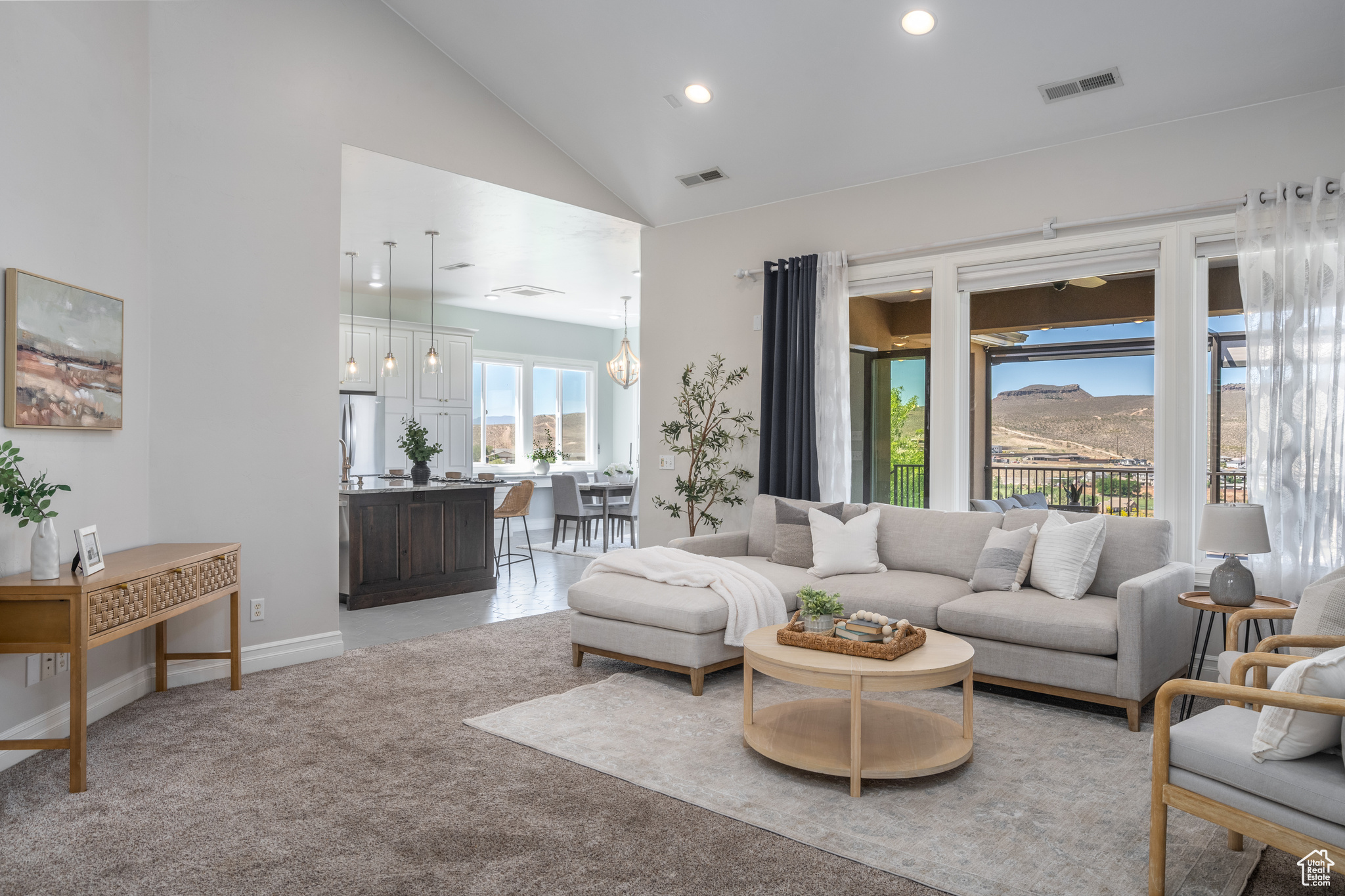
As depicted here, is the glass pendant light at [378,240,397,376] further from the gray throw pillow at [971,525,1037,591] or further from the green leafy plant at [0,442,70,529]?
the gray throw pillow at [971,525,1037,591]

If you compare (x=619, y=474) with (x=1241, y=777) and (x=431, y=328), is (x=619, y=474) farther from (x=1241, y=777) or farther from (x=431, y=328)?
(x=1241, y=777)

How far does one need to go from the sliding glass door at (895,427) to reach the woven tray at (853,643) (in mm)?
2210

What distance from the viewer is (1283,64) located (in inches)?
144

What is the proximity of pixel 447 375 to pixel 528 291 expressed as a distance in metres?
1.37

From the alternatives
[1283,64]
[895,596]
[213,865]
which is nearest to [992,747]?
[895,596]

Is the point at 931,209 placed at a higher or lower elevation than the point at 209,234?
higher

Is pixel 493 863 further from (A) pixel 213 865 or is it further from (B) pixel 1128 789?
(B) pixel 1128 789

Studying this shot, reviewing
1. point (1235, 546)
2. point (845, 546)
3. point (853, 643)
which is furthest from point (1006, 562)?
point (853, 643)

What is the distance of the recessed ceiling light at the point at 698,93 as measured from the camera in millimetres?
4695

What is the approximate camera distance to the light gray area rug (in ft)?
7.32

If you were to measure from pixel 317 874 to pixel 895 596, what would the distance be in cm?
273

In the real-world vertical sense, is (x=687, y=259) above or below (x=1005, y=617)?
above

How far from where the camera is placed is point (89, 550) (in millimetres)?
3031

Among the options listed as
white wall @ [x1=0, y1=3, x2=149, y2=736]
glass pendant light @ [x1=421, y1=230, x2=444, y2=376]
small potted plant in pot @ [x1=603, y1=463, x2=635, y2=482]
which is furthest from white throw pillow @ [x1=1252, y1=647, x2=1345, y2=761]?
small potted plant in pot @ [x1=603, y1=463, x2=635, y2=482]
